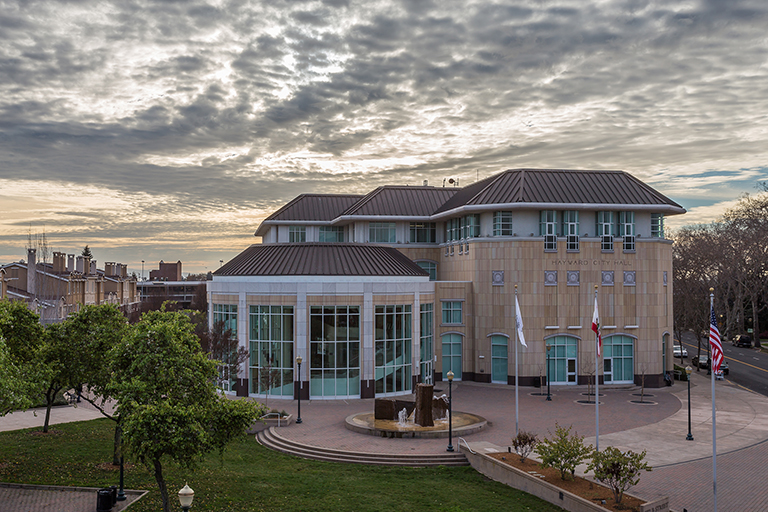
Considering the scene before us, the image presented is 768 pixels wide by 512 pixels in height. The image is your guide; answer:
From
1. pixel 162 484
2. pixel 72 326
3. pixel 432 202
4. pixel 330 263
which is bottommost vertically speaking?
pixel 162 484

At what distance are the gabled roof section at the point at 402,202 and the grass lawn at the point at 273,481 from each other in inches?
1129

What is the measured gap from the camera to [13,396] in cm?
1852

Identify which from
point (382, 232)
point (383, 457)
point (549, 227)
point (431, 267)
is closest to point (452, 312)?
point (431, 267)

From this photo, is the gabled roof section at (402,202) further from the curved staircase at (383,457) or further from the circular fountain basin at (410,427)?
the curved staircase at (383,457)

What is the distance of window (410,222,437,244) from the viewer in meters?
53.0

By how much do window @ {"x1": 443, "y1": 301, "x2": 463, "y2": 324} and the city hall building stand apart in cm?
8

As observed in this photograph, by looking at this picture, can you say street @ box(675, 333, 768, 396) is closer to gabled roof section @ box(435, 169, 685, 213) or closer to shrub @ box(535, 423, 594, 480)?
gabled roof section @ box(435, 169, 685, 213)

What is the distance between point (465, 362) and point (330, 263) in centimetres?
1409

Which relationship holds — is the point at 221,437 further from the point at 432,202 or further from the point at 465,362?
the point at 432,202

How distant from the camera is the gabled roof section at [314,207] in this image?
5859cm

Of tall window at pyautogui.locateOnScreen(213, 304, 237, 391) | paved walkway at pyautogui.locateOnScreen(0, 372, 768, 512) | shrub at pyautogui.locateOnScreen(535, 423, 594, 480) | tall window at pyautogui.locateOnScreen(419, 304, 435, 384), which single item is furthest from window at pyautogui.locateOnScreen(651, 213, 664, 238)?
tall window at pyautogui.locateOnScreen(213, 304, 237, 391)

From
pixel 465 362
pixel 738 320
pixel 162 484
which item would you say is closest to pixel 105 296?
pixel 465 362

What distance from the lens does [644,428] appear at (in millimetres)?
31250

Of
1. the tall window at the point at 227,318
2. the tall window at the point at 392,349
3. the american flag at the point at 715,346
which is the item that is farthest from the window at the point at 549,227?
the tall window at the point at 227,318
